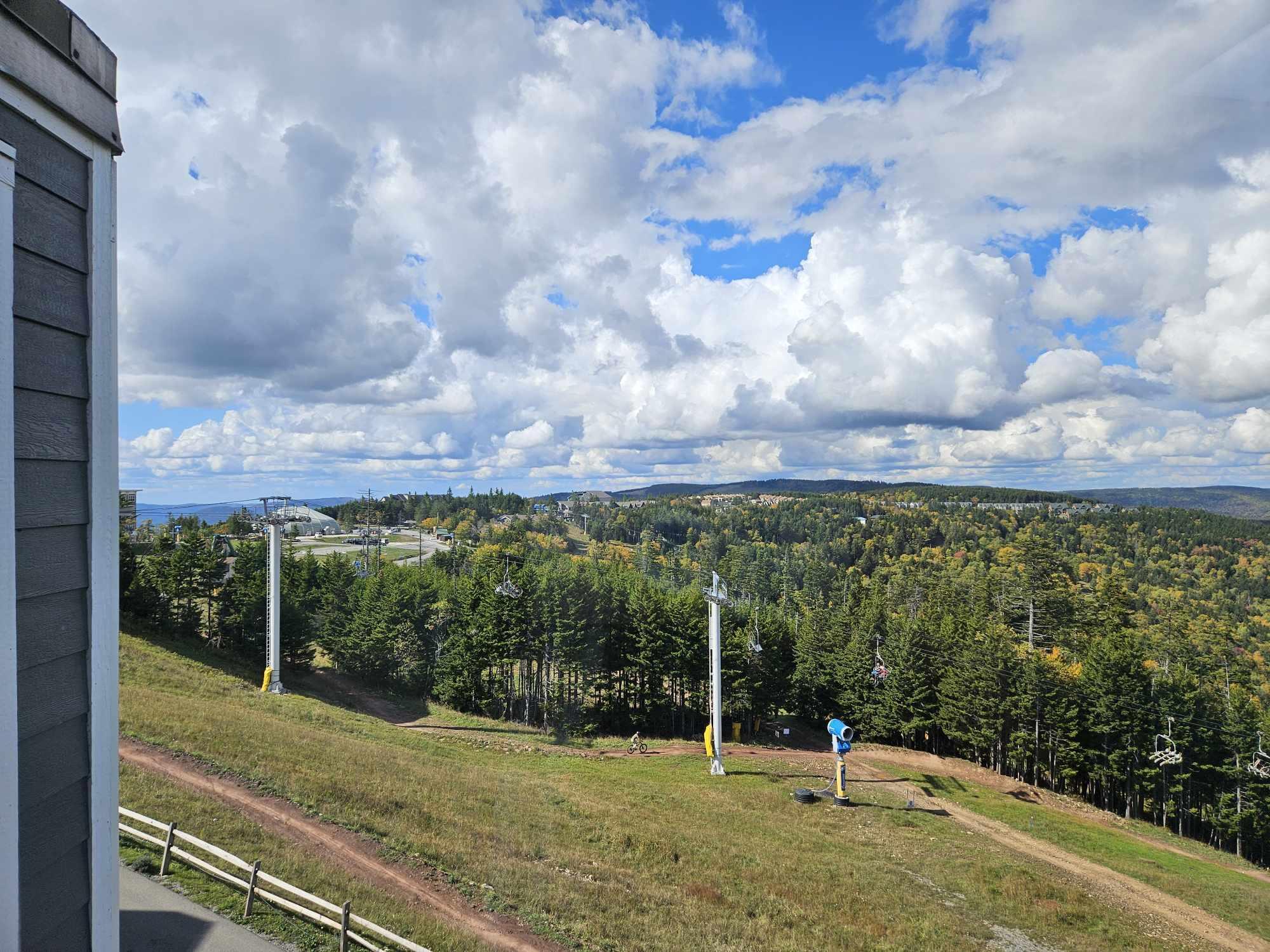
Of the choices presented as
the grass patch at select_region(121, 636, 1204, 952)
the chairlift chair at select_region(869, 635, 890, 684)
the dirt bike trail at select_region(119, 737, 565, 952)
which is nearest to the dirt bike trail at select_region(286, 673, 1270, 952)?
the grass patch at select_region(121, 636, 1204, 952)

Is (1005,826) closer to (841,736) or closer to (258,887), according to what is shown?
(841,736)

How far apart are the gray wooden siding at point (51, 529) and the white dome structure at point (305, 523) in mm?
23186

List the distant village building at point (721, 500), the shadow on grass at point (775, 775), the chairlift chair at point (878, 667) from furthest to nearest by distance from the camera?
the distant village building at point (721, 500) → the chairlift chair at point (878, 667) → the shadow on grass at point (775, 775)

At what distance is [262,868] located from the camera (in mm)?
7305

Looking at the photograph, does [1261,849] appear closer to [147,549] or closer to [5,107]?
[5,107]

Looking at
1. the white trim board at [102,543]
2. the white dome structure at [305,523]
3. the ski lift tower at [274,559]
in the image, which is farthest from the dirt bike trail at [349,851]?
the white dome structure at [305,523]

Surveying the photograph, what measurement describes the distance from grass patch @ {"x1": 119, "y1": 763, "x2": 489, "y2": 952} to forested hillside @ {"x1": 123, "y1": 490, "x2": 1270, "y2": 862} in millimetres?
15910

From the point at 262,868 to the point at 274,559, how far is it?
58.4 ft

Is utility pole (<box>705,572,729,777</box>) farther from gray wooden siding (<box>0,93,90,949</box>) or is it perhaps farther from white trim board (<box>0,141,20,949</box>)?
white trim board (<box>0,141,20,949</box>)

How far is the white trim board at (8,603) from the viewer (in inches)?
70.2

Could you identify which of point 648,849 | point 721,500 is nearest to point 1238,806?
point 648,849

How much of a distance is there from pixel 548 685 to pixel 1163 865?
2512cm

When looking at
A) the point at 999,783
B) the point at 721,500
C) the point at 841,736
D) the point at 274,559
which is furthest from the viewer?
the point at 721,500

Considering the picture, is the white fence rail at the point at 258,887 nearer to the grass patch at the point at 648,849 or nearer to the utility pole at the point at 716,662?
the grass patch at the point at 648,849
